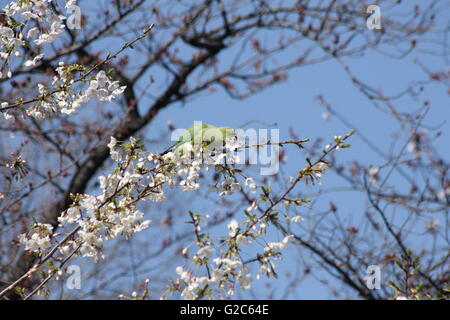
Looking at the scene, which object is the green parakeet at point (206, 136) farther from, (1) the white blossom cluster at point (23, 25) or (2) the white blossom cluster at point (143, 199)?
(1) the white blossom cluster at point (23, 25)

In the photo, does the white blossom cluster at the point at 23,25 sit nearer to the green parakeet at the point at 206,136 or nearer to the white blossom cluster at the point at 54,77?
the white blossom cluster at the point at 54,77

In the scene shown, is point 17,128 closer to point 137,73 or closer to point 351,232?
point 137,73

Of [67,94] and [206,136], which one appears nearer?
[206,136]

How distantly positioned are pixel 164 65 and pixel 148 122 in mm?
739

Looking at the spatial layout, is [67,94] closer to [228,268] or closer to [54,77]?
[54,77]

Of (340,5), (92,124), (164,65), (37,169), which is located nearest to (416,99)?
(340,5)

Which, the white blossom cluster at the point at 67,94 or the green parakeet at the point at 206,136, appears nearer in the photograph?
the green parakeet at the point at 206,136

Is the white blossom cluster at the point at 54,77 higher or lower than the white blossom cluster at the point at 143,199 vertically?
higher

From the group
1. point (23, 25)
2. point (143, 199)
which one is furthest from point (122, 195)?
point (23, 25)

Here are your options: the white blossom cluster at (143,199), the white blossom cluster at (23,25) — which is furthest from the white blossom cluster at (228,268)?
the white blossom cluster at (23,25)

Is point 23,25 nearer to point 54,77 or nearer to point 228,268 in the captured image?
point 54,77

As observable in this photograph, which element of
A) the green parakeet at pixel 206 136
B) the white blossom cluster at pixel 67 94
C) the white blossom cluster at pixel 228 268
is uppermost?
the white blossom cluster at pixel 67 94

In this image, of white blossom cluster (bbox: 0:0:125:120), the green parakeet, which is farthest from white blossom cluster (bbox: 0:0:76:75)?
the green parakeet

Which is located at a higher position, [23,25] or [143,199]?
[23,25]
